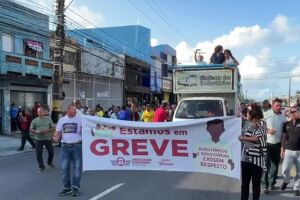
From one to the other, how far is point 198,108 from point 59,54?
30.0 ft

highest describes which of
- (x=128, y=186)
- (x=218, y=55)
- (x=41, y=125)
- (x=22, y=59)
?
(x=22, y=59)

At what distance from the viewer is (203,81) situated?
619 inches

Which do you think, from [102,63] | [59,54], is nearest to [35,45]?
[59,54]

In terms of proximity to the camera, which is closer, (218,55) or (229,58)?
(229,58)

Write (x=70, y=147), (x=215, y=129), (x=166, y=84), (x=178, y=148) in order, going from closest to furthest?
(x=215, y=129) < (x=178, y=148) < (x=70, y=147) < (x=166, y=84)

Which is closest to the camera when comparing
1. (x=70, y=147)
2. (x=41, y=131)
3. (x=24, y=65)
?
(x=70, y=147)

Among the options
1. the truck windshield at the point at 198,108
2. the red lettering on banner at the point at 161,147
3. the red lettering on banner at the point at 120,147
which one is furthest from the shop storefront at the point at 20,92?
the red lettering on banner at the point at 161,147

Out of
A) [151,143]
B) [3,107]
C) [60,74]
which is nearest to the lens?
Answer: [151,143]

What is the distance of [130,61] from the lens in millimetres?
42062

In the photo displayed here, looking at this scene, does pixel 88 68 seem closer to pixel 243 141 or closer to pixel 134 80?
pixel 134 80

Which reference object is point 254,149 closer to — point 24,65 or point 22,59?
point 22,59

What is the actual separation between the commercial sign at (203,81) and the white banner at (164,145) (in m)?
7.60

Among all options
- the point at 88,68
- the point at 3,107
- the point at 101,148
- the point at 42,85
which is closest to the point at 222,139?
the point at 101,148

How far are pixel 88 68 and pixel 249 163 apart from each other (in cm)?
2851
